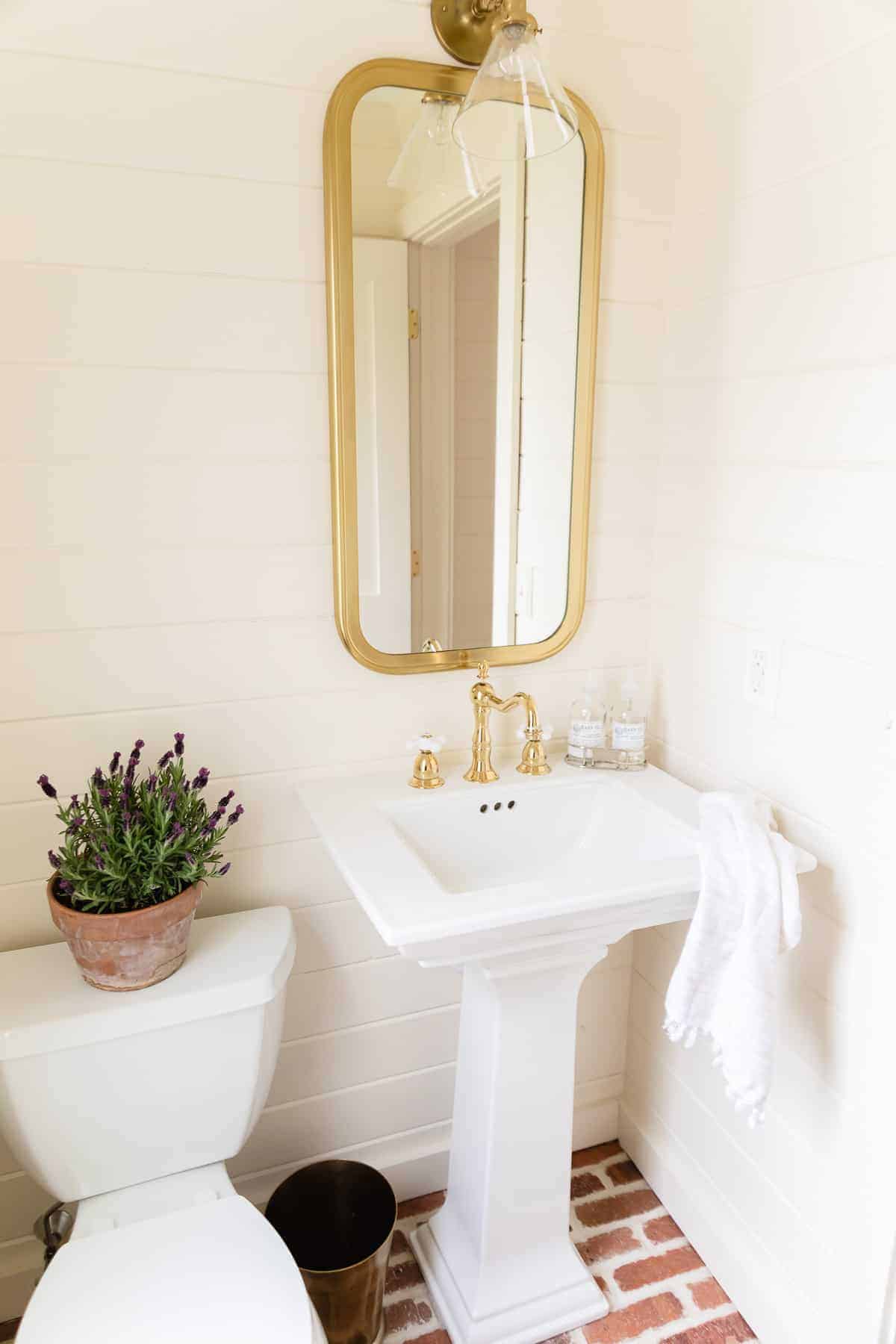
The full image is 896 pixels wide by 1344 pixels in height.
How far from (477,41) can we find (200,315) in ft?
1.94

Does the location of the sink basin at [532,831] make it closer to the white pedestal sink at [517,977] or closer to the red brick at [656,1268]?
the white pedestal sink at [517,977]

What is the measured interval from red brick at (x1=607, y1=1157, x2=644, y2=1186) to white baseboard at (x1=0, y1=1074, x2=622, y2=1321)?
0.06m

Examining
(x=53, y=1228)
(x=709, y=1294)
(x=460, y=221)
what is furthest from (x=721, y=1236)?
(x=460, y=221)

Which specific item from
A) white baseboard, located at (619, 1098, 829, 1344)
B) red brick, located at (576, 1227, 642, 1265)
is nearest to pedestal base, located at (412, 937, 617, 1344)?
red brick, located at (576, 1227, 642, 1265)

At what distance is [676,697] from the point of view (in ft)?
5.36

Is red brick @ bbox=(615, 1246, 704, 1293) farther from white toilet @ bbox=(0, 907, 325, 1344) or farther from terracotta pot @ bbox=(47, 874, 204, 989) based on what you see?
terracotta pot @ bbox=(47, 874, 204, 989)

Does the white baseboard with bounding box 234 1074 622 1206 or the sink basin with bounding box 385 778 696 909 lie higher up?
the sink basin with bounding box 385 778 696 909

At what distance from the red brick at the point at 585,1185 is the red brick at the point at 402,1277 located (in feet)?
1.14

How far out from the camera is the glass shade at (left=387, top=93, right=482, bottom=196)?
1344mm

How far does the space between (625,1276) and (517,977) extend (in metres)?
0.72

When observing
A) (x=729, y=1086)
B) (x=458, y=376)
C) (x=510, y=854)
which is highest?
(x=458, y=376)

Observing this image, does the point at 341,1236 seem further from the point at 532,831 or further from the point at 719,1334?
the point at 532,831

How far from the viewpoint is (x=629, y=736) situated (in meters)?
1.60

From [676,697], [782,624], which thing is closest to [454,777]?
[676,697]
